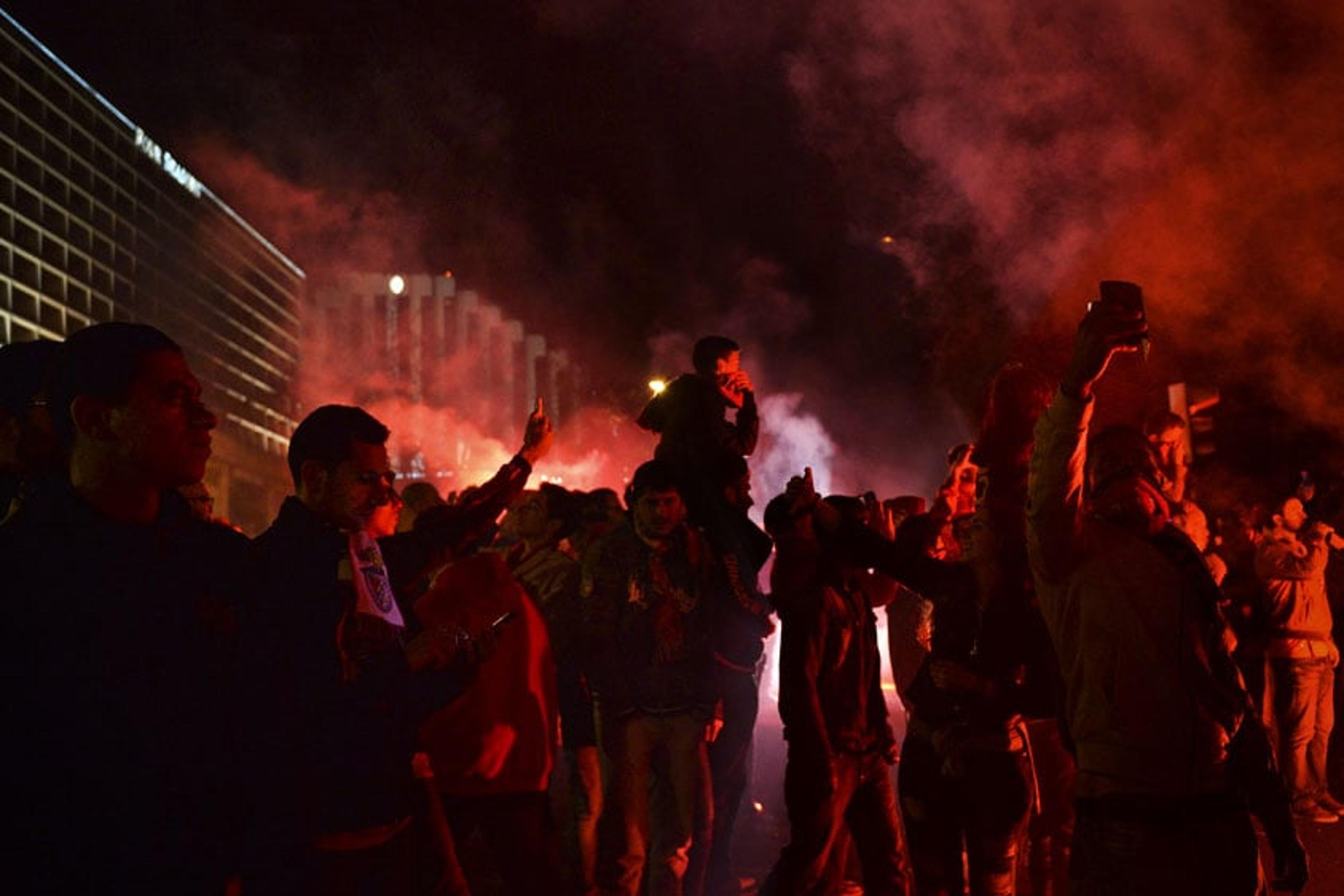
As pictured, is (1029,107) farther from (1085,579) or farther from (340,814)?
(340,814)

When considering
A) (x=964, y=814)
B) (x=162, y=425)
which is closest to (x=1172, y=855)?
(x=964, y=814)

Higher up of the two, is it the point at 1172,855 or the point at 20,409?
the point at 20,409

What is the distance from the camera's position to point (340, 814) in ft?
11.2

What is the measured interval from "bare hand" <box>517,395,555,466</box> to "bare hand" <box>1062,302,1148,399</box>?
232 cm

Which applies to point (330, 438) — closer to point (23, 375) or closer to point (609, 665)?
point (23, 375)

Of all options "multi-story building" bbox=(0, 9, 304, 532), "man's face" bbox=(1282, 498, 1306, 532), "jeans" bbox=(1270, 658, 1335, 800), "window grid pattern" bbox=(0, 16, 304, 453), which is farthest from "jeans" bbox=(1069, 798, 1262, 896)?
"window grid pattern" bbox=(0, 16, 304, 453)

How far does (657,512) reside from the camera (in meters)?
5.87

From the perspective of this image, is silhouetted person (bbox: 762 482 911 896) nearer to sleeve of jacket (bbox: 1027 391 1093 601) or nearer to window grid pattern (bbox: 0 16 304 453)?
sleeve of jacket (bbox: 1027 391 1093 601)

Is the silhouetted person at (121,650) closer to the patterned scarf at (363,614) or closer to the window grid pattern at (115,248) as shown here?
the patterned scarf at (363,614)

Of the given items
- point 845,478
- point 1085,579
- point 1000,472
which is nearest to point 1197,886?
point 1085,579

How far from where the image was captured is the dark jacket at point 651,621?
5.64 meters

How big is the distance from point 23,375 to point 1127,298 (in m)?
3.05

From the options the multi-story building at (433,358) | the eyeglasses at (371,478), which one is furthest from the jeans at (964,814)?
the multi-story building at (433,358)

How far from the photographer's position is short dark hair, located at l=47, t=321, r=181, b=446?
106 inches
